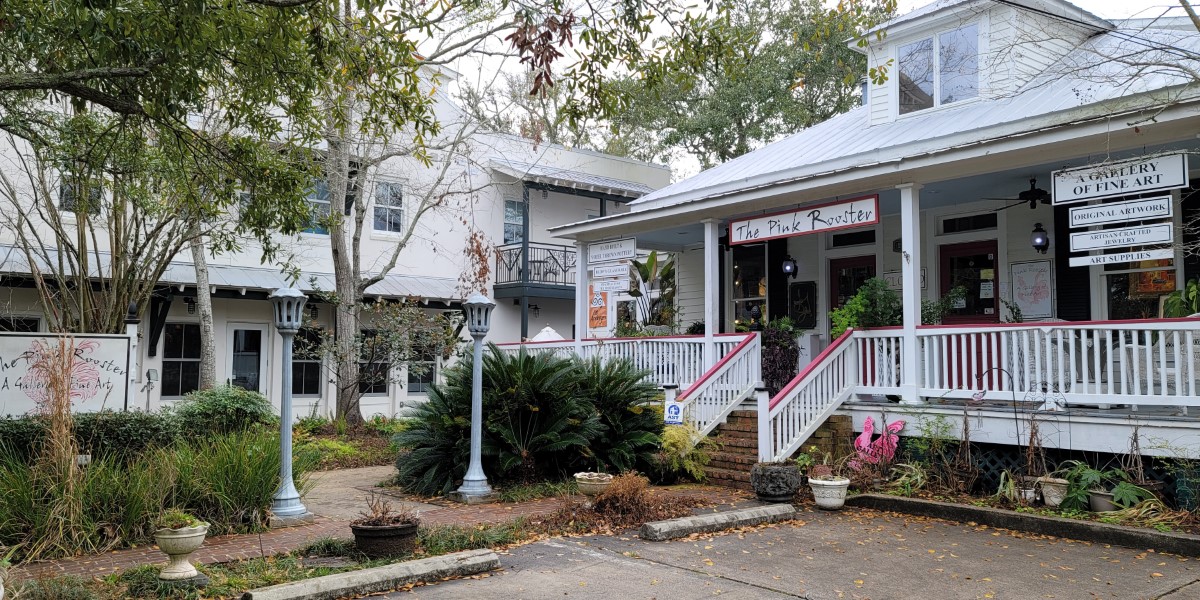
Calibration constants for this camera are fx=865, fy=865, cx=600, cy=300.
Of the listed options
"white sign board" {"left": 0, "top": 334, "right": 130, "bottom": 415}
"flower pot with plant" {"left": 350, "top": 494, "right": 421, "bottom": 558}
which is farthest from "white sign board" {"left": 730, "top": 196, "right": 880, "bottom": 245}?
"white sign board" {"left": 0, "top": 334, "right": 130, "bottom": 415}

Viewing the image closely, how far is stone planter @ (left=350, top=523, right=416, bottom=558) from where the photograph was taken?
6480 millimetres

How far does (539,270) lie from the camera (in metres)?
21.4

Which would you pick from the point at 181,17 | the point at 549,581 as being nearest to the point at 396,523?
the point at 549,581

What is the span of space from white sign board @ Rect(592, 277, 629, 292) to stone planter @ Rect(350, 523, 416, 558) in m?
8.17

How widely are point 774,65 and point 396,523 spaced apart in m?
23.2

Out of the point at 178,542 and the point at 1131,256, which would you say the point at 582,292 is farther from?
the point at 178,542

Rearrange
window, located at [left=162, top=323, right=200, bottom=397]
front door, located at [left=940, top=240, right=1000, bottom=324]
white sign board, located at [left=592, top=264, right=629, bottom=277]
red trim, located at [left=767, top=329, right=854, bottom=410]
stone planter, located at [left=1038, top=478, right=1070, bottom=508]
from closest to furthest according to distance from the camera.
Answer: stone planter, located at [left=1038, top=478, right=1070, bottom=508]
red trim, located at [left=767, top=329, right=854, bottom=410]
front door, located at [left=940, top=240, right=1000, bottom=324]
white sign board, located at [left=592, top=264, right=629, bottom=277]
window, located at [left=162, top=323, right=200, bottom=397]

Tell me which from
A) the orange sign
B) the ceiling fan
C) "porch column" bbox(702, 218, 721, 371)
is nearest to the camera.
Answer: the ceiling fan

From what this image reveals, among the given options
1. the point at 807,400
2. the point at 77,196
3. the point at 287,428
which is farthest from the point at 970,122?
the point at 77,196

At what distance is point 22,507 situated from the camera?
695cm

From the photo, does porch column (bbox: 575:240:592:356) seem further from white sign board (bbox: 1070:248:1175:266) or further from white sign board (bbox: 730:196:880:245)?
white sign board (bbox: 1070:248:1175:266)

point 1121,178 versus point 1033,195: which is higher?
point 1033,195

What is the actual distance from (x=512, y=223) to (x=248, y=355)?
7257 mm

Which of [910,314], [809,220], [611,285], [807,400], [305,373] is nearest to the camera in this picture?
[910,314]
